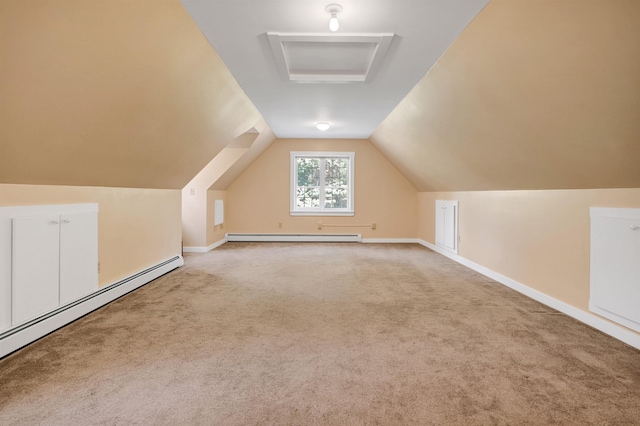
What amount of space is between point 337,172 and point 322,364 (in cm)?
590

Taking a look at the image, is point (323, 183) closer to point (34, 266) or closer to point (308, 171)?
point (308, 171)

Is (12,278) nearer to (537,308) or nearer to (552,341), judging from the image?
(552,341)

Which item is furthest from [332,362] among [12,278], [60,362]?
[12,278]

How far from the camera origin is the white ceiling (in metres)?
2.13

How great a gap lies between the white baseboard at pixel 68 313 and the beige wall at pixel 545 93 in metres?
3.67

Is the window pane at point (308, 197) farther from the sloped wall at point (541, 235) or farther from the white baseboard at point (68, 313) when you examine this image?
the white baseboard at point (68, 313)

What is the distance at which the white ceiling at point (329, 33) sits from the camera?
6.98 feet

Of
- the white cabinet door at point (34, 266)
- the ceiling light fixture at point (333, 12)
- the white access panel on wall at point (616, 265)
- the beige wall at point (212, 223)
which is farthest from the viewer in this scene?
the beige wall at point (212, 223)

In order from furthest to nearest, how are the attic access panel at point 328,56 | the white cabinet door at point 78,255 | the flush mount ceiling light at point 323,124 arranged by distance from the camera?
the flush mount ceiling light at point 323,124 < the white cabinet door at point 78,255 < the attic access panel at point 328,56

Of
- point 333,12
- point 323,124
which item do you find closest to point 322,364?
point 333,12

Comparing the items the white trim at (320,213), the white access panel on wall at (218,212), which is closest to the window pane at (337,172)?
the white trim at (320,213)

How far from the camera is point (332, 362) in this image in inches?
82.4

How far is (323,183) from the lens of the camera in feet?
25.1

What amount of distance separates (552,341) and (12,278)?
12.3 ft
